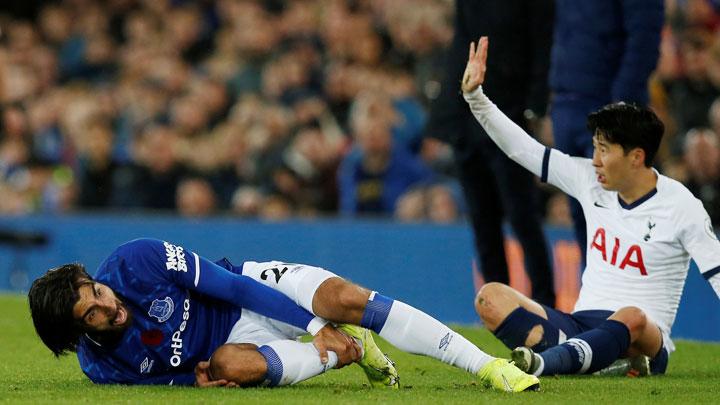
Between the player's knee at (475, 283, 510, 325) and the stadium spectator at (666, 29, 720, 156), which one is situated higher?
the stadium spectator at (666, 29, 720, 156)

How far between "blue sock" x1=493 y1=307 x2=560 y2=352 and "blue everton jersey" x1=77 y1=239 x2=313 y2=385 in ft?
3.53

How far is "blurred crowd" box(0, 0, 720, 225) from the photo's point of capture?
10336 millimetres

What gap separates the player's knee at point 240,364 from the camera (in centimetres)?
562

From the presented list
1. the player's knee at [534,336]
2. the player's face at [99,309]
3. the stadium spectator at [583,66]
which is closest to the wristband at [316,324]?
the player's face at [99,309]

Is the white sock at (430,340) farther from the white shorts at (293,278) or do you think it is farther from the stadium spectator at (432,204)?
the stadium spectator at (432,204)

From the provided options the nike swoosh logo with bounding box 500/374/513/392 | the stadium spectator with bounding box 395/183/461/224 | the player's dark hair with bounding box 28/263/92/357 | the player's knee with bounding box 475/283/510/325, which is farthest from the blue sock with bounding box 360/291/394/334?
the stadium spectator with bounding box 395/183/461/224

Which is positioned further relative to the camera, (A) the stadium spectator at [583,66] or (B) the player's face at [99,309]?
(A) the stadium spectator at [583,66]

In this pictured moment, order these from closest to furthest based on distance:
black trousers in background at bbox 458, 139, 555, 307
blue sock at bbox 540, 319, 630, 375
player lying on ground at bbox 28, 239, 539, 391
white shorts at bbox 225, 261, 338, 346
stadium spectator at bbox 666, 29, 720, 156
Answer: player lying on ground at bbox 28, 239, 539, 391
white shorts at bbox 225, 261, 338, 346
blue sock at bbox 540, 319, 630, 375
black trousers in background at bbox 458, 139, 555, 307
stadium spectator at bbox 666, 29, 720, 156

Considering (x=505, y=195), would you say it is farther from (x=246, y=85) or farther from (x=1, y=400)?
(x=246, y=85)

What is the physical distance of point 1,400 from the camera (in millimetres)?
5406

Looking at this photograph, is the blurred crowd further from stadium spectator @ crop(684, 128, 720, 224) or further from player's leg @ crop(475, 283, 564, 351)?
player's leg @ crop(475, 283, 564, 351)

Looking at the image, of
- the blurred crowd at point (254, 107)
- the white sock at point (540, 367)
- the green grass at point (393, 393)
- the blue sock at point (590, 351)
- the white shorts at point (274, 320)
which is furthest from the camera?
the blurred crowd at point (254, 107)

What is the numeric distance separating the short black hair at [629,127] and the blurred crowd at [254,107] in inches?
127

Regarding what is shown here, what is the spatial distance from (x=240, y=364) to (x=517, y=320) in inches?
54.6
